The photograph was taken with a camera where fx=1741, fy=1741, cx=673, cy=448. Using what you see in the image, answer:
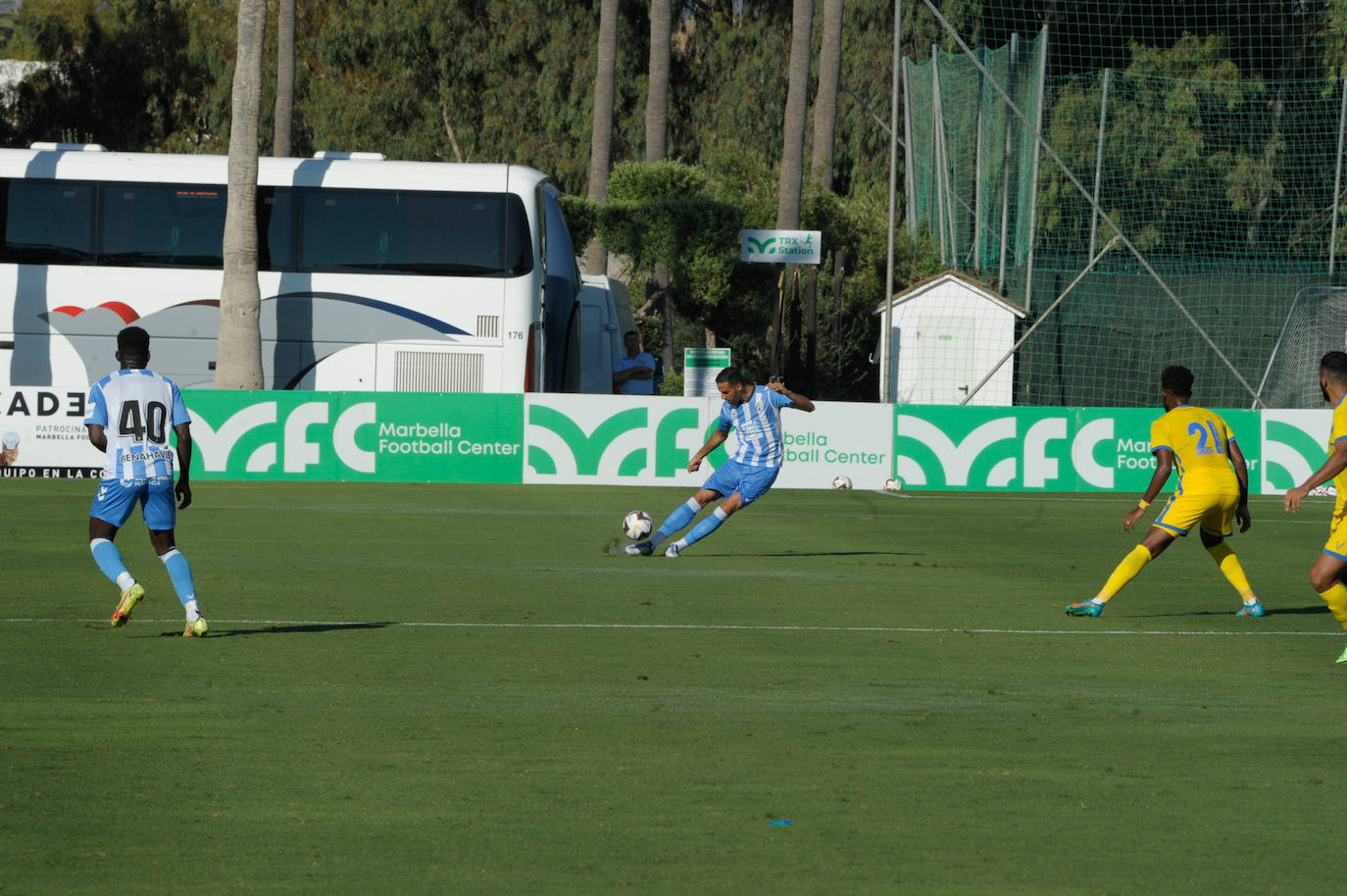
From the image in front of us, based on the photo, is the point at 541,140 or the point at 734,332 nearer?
the point at 734,332

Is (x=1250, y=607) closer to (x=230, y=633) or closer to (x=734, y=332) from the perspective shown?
(x=230, y=633)

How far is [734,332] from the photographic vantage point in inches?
1578

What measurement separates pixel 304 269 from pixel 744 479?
574 inches

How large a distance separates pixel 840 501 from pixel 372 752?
16.4 m

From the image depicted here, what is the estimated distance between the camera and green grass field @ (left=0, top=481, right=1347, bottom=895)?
209 inches

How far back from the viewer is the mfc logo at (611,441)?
24359 millimetres

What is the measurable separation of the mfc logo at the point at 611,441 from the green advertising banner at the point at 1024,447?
2.99m

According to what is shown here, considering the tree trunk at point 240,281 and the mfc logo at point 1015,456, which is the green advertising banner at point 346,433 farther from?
the mfc logo at point 1015,456

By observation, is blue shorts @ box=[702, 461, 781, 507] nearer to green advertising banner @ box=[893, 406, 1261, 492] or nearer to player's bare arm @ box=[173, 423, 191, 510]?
player's bare arm @ box=[173, 423, 191, 510]

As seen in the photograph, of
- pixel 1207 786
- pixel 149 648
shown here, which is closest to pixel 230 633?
pixel 149 648

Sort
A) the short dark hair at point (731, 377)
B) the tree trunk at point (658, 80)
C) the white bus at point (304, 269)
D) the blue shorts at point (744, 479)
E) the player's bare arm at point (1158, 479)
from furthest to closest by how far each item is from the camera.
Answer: the tree trunk at point (658, 80)
the white bus at point (304, 269)
the blue shorts at point (744, 479)
the short dark hair at point (731, 377)
the player's bare arm at point (1158, 479)

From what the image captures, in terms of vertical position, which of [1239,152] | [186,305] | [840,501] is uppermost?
[1239,152]

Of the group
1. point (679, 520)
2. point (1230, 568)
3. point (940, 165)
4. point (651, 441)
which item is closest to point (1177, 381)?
point (1230, 568)

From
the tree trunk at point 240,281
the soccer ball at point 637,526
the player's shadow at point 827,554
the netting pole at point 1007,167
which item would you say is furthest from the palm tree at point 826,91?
the soccer ball at point 637,526
